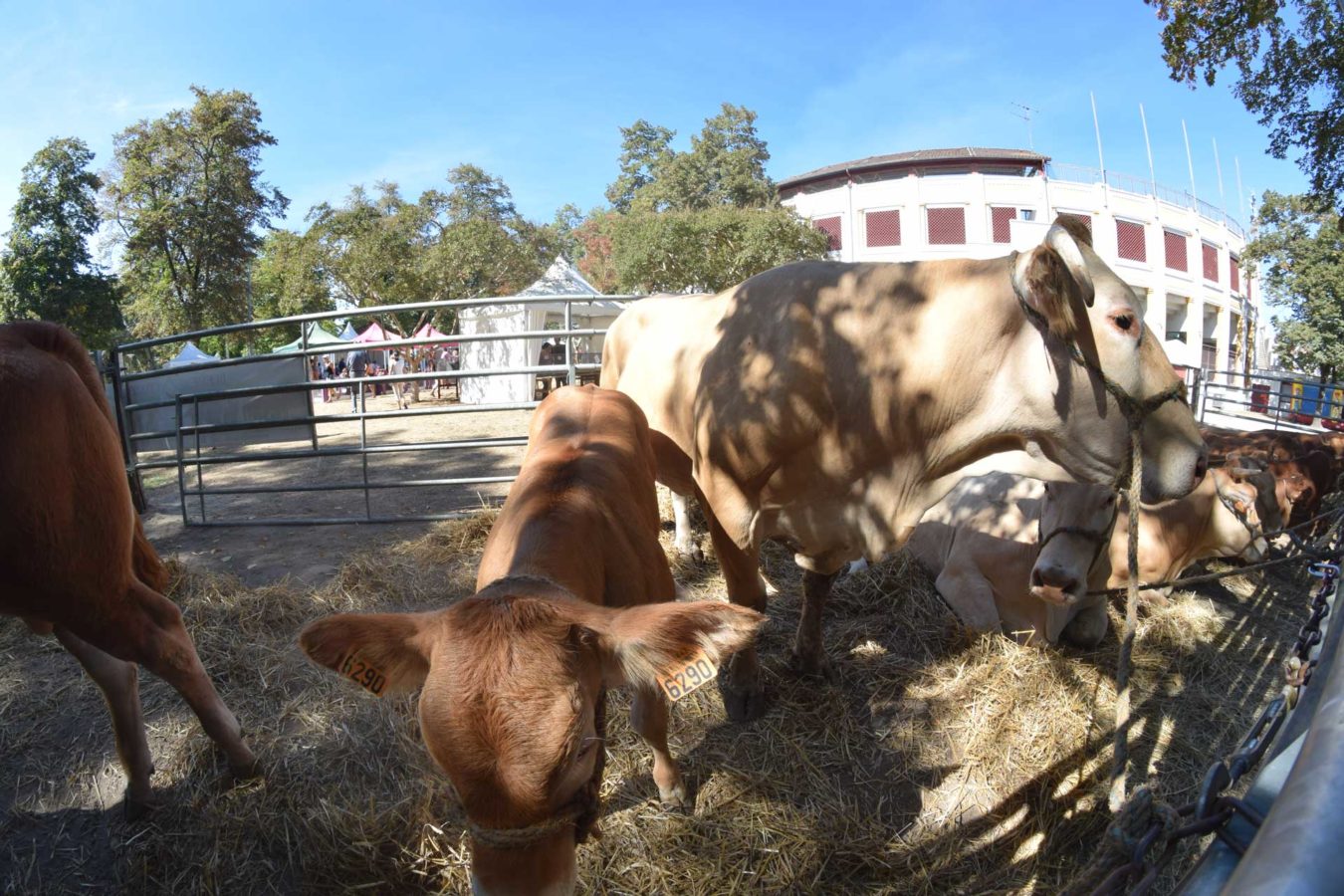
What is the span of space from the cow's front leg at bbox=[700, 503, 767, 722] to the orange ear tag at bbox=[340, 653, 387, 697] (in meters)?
1.74

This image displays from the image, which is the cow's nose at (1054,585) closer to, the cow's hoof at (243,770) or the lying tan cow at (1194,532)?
the lying tan cow at (1194,532)

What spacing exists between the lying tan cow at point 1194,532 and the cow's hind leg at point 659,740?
330cm

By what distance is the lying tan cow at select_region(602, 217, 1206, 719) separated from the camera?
230cm

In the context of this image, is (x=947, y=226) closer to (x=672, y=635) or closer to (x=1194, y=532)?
(x=1194, y=532)

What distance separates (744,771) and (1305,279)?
34764 millimetres

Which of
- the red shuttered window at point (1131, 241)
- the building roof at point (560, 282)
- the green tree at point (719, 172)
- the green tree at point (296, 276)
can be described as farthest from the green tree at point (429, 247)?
the red shuttered window at point (1131, 241)

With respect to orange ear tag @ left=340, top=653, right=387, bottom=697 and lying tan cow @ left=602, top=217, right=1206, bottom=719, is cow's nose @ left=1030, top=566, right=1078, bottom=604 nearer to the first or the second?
lying tan cow @ left=602, top=217, right=1206, bottom=719

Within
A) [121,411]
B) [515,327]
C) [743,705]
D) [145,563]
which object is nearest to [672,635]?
[743,705]

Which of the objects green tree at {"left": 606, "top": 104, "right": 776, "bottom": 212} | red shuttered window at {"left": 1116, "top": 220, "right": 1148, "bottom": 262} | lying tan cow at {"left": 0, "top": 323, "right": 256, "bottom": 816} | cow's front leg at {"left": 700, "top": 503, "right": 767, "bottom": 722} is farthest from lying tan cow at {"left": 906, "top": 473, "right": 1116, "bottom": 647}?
red shuttered window at {"left": 1116, "top": 220, "right": 1148, "bottom": 262}

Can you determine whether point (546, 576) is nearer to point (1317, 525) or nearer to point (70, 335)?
→ point (70, 335)

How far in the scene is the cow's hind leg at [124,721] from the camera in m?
2.81

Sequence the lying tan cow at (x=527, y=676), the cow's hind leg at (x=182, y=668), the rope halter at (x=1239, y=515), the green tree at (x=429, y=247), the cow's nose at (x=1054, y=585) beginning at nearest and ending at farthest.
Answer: the lying tan cow at (x=527, y=676) → the cow's hind leg at (x=182, y=668) → the cow's nose at (x=1054, y=585) → the rope halter at (x=1239, y=515) → the green tree at (x=429, y=247)

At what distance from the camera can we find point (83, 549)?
2.50m

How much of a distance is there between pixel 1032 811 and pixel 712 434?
6.53ft
